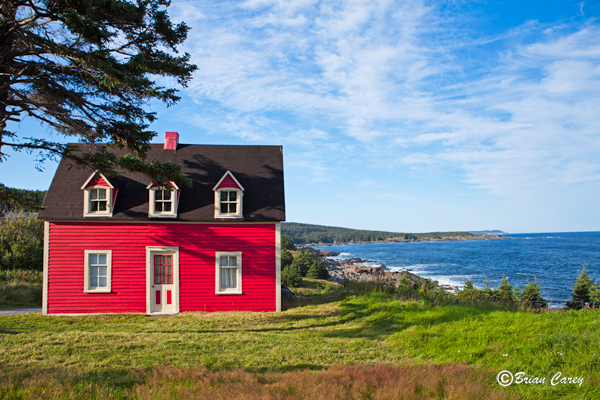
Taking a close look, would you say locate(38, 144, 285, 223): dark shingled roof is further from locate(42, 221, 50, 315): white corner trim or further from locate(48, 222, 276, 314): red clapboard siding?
locate(42, 221, 50, 315): white corner trim

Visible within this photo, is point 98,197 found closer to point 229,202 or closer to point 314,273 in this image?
point 229,202

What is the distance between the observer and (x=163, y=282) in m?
14.9

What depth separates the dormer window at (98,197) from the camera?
14578 mm

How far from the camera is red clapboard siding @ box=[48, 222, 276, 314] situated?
14.5 m

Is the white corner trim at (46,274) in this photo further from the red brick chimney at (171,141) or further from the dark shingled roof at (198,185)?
the red brick chimney at (171,141)

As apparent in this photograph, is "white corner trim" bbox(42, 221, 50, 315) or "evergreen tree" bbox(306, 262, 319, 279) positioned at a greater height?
"white corner trim" bbox(42, 221, 50, 315)

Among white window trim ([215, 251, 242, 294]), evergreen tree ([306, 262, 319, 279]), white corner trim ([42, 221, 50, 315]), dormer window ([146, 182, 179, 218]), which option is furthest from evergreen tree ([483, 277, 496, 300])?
evergreen tree ([306, 262, 319, 279])

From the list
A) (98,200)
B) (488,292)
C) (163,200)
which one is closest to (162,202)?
(163,200)

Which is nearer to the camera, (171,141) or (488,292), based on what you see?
(171,141)

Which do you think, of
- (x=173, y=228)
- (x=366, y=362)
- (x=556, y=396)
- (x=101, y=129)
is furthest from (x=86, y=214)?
(x=556, y=396)

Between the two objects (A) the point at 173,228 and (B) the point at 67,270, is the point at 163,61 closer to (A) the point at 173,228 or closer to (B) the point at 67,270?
(A) the point at 173,228

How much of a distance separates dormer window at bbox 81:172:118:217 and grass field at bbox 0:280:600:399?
14.8 ft

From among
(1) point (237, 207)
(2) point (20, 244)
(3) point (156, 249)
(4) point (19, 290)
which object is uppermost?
(1) point (237, 207)

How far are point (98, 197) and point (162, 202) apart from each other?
9.09 feet
